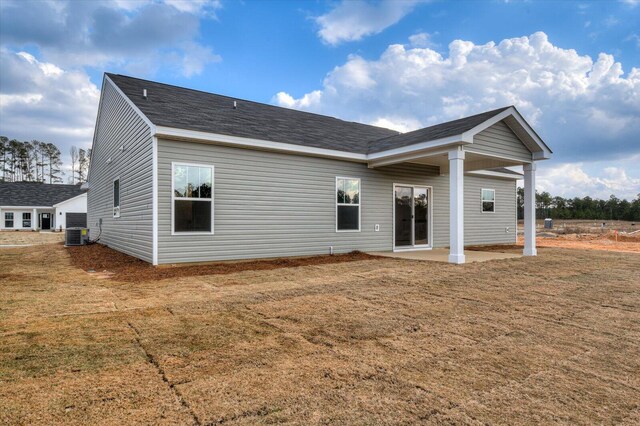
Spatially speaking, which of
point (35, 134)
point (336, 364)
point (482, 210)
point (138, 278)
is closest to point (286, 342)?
point (336, 364)

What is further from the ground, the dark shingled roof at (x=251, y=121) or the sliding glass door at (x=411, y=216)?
the dark shingled roof at (x=251, y=121)

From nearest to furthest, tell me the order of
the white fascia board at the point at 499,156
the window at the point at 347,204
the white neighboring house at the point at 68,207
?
the white fascia board at the point at 499,156
the window at the point at 347,204
the white neighboring house at the point at 68,207

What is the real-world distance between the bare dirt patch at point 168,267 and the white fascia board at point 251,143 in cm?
275

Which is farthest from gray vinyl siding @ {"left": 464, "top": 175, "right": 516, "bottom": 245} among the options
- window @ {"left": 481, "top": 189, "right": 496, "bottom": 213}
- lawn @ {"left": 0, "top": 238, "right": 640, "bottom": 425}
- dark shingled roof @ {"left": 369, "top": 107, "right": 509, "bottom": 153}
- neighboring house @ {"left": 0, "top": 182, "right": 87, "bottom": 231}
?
neighboring house @ {"left": 0, "top": 182, "right": 87, "bottom": 231}

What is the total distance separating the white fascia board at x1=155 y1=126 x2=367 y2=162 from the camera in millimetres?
7398

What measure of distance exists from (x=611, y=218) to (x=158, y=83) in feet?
145

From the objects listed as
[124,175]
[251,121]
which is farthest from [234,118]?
[124,175]

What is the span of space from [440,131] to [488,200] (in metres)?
6.94

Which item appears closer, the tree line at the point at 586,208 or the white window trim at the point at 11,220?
the white window trim at the point at 11,220

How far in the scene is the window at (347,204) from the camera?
33.6ft

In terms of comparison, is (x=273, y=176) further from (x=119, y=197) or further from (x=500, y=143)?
(x=500, y=143)

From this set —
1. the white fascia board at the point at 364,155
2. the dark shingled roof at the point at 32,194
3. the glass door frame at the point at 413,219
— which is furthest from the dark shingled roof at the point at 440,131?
the dark shingled roof at the point at 32,194

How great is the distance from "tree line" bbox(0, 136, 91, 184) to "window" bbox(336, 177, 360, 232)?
175 feet

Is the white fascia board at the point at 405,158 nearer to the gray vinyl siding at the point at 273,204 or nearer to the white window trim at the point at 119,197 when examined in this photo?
the gray vinyl siding at the point at 273,204
